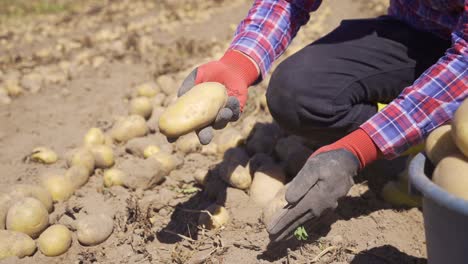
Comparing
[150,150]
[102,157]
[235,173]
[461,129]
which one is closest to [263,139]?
[235,173]

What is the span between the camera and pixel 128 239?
6.04ft

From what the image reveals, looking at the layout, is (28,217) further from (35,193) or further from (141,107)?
(141,107)

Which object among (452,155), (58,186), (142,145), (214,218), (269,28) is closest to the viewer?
(452,155)

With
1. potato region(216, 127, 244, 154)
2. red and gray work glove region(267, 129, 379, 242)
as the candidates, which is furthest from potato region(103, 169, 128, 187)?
red and gray work glove region(267, 129, 379, 242)

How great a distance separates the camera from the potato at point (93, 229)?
1825 millimetres

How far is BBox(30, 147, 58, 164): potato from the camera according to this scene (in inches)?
96.9

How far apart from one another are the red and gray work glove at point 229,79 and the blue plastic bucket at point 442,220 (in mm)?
624

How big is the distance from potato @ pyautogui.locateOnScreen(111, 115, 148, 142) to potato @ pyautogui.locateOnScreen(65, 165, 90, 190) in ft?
1.31

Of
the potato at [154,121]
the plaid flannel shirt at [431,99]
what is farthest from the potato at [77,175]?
the plaid flannel shirt at [431,99]

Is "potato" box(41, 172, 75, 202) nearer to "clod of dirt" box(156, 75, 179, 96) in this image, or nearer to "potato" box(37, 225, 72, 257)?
"potato" box(37, 225, 72, 257)

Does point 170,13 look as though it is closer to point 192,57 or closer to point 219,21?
point 219,21

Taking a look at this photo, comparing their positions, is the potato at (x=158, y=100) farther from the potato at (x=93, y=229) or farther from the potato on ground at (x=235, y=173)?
the potato at (x=93, y=229)

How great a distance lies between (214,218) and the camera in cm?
186

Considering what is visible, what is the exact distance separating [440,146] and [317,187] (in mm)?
385
